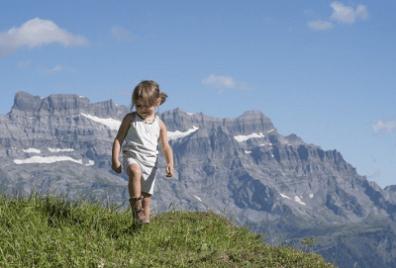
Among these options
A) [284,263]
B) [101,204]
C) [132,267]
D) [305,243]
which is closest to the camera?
[132,267]

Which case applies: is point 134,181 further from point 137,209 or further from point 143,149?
point 143,149

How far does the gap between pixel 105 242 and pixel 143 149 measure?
2450mm

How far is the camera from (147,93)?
40.6 ft

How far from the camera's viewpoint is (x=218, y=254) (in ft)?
33.3

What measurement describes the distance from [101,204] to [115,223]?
130 cm

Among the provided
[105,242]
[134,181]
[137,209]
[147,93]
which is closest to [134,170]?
[134,181]

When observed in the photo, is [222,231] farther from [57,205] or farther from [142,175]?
[57,205]

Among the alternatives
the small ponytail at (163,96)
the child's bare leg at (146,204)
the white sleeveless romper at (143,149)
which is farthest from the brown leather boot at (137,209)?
the small ponytail at (163,96)

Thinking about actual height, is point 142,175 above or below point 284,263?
above

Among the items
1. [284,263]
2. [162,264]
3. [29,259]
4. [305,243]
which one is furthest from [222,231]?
[29,259]

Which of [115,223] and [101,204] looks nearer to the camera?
[115,223]

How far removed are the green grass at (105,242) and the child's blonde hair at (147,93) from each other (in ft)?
7.37

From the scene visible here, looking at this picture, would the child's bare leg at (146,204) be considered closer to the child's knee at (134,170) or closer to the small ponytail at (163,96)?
the child's knee at (134,170)

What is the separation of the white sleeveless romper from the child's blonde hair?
381 mm
